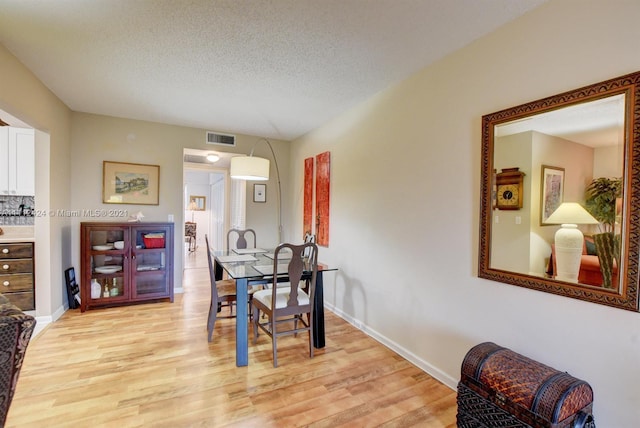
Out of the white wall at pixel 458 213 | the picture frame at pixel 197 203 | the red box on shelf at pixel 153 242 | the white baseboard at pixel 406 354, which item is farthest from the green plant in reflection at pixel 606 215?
the picture frame at pixel 197 203

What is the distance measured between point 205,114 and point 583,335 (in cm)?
411

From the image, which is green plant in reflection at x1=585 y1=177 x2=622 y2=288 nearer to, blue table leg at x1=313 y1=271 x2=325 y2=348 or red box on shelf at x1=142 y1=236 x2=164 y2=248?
blue table leg at x1=313 y1=271 x2=325 y2=348

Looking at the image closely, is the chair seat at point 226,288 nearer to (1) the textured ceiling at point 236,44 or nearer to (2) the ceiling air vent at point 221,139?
(1) the textured ceiling at point 236,44

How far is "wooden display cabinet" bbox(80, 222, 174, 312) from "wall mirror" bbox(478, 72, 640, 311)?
3.80 m

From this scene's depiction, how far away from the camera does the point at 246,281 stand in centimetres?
246

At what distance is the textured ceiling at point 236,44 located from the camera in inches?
70.6

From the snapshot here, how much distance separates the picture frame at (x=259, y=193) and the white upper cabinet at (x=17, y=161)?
271 cm

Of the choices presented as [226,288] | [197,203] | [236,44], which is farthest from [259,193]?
[197,203]

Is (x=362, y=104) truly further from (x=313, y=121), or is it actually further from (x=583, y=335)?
(x=583, y=335)

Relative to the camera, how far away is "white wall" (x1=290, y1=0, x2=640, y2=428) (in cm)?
146

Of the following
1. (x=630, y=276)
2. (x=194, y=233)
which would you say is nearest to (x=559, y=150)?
(x=630, y=276)

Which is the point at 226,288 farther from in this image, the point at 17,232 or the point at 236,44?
the point at 17,232

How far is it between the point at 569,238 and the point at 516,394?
0.85 m

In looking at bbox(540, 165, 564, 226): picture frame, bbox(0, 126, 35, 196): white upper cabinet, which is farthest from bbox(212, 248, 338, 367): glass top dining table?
bbox(0, 126, 35, 196): white upper cabinet
